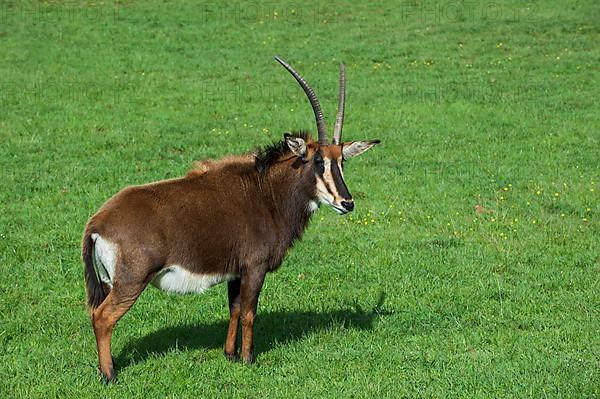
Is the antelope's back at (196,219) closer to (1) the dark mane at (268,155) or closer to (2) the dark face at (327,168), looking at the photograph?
(1) the dark mane at (268,155)

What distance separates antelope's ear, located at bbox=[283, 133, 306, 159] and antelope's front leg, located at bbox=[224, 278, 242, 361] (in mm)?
1548

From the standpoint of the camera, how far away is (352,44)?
96.3ft

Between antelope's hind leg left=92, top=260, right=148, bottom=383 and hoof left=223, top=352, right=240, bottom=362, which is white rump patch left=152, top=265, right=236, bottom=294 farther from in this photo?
hoof left=223, top=352, right=240, bottom=362

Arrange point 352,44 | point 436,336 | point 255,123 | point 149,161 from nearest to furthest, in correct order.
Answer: point 436,336, point 149,161, point 255,123, point 352,44

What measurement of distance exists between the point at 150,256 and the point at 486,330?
14.2 ft

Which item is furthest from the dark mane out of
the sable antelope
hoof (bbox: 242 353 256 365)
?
hoof (bbox: 242 353 256 365)

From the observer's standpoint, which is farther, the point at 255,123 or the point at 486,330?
the point at 255,123

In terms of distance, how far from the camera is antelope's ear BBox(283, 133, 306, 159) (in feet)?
31.4

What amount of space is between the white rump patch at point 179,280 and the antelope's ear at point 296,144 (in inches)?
65.2

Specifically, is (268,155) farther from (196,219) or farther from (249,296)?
(249,296)

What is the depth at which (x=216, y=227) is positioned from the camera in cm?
937

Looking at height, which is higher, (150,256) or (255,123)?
(150,256)

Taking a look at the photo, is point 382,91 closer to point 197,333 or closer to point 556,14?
point 556,14

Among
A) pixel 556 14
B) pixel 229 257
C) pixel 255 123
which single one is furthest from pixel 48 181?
pixel 556 14
